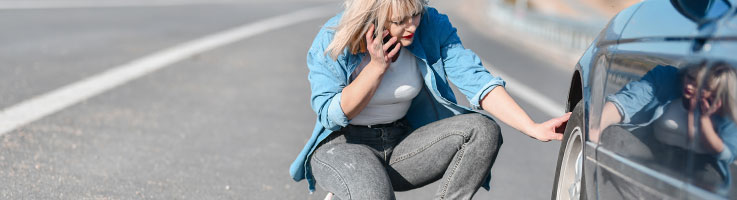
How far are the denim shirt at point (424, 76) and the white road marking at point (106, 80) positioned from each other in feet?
12.1

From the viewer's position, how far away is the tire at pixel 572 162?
364cm

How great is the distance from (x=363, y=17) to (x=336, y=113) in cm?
39

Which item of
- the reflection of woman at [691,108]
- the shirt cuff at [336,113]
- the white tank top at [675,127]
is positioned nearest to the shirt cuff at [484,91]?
the shirt cuff at [336,113]

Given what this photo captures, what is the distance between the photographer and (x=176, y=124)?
7.83 m

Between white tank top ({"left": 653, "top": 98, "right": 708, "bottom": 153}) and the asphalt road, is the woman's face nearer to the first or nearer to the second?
white tank top ({"left": 653, "top": 98, "right": 708, "bottom": 153})

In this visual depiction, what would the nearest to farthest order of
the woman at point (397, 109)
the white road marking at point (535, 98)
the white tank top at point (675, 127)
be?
the white tank top at point (675, 127)
the woman at point (397, 109)
the white road marking at point (535, 98)

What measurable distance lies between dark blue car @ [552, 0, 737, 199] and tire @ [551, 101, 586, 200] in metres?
0.02

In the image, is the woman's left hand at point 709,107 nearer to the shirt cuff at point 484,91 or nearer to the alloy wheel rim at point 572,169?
the alloy wheel rim at point 572,169

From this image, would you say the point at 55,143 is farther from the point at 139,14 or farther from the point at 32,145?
the point at 139,14

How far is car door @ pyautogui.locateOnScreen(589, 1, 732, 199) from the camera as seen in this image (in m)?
2.53

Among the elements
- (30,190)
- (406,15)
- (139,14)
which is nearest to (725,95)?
(406,15)

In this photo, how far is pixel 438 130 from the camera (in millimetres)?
4059

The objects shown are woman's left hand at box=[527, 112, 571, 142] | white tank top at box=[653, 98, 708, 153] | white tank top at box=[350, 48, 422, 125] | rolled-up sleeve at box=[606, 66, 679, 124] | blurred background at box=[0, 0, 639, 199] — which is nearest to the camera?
white tank top at box=[653, 98, 708, 153]

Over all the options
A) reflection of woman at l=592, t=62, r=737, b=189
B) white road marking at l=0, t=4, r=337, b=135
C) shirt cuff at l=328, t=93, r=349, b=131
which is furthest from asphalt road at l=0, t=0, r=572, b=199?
reflection of woman at l=592, t=62, r=737, b=189
